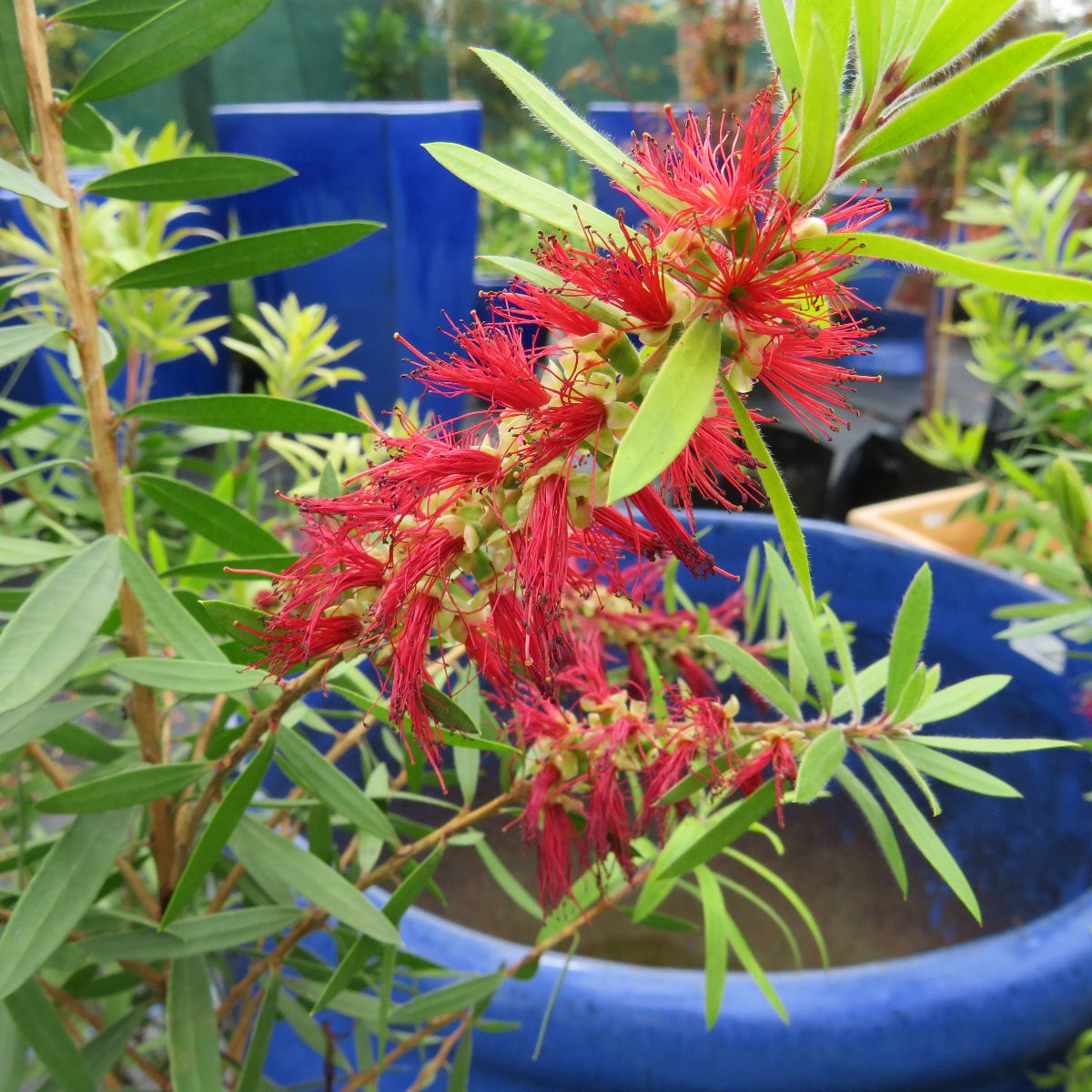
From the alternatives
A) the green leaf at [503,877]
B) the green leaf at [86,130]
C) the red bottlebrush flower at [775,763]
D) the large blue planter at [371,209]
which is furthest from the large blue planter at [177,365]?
the red bottlebrush flower at [775,763]

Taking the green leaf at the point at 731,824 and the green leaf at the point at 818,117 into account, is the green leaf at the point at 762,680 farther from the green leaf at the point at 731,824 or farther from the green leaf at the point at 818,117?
the green leaf at the point at 818,117

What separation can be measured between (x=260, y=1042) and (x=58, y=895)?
0.10 meters

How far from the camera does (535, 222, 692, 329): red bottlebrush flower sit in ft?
0.67

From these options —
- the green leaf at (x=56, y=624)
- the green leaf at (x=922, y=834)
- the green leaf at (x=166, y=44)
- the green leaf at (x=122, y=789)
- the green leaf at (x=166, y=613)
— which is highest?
the green leaf at (x=166, y=44)

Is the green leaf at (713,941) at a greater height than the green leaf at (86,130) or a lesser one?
lesser

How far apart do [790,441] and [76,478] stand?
119cm

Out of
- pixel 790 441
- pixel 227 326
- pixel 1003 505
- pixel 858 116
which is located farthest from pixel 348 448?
pixel 227 326

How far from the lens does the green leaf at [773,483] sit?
0.64 feet

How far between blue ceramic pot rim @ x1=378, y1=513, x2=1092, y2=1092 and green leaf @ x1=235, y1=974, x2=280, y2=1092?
12 cm

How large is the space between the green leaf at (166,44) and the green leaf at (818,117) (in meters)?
0.20

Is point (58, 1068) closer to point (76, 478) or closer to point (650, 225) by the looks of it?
point (650, 225)

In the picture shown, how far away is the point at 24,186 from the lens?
0.27 metres

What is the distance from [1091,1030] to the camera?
52 cm

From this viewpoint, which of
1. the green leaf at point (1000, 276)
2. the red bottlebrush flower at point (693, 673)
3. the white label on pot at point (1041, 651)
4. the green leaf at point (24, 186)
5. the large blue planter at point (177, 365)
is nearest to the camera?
the green leaf at point (1000, 276)
